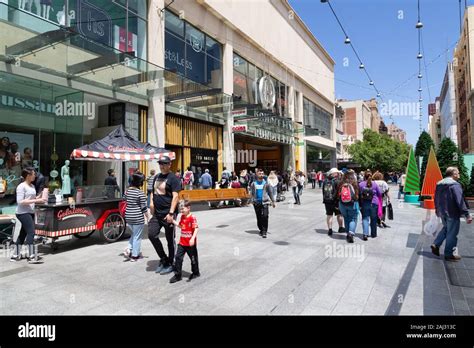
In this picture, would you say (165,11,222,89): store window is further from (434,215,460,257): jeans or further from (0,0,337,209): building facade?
(434,215,460,257): jeans

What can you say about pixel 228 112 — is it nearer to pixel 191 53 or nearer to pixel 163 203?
pixel 191 53

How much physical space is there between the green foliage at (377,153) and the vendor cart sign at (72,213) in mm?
44166

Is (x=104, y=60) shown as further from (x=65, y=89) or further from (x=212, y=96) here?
(x=212, y=96)

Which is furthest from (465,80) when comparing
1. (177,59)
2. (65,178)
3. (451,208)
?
(65,178)

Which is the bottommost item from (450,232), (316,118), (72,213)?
(450,232)

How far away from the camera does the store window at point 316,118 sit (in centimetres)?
3488

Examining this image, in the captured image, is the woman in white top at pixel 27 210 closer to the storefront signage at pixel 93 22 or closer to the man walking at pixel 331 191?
the man walking at pixel 331 191

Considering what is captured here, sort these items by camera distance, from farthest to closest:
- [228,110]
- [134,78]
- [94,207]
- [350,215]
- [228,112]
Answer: [228,112]
[228,110]
[134,78]
[350,215]
[94,207]

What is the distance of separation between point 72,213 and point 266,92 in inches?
793

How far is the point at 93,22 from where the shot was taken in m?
12.6

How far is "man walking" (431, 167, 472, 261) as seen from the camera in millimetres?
5672

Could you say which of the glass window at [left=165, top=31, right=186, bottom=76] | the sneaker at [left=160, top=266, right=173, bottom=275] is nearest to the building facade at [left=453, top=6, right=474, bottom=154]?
the glass window at [left=165, top=31, right=186, bottom=76]

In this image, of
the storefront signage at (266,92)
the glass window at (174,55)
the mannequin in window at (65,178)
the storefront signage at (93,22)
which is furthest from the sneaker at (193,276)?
the storefront signage at (266,92)
